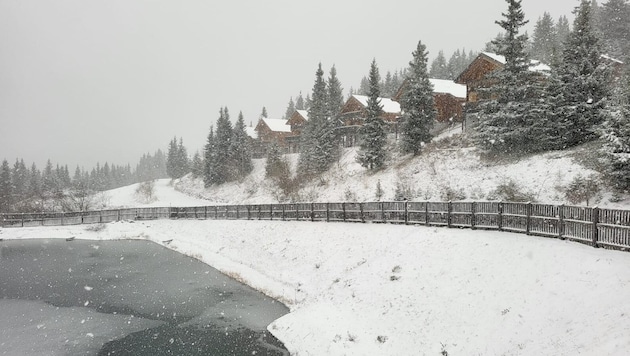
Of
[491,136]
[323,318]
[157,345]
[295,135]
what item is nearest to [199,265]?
[157,345]

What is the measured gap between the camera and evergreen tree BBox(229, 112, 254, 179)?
67469 mm

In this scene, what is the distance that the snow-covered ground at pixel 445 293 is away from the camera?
9.78 meters

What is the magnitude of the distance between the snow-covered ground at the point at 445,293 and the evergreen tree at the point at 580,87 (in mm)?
17162

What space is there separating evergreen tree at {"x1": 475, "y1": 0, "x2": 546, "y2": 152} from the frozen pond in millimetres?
23934

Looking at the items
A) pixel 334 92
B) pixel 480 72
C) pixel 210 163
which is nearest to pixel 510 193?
pixel 480 72

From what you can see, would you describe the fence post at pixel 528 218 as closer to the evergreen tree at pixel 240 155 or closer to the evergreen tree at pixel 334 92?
the evergreen tree at pixel 334 92

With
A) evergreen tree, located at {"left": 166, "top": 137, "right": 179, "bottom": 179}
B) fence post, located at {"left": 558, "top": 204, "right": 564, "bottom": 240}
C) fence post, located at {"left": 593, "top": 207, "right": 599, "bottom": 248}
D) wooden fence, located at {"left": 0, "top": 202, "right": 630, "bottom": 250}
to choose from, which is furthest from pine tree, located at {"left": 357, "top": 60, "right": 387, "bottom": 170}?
evergreen tree, located at {"left": 166, "top": 137, "right": 179, "bottom": 179}

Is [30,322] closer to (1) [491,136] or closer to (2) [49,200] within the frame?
(1) [491,136]

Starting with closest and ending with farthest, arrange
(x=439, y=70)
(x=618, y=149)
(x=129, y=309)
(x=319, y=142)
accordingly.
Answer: (x=129, y=309), (x=618, y=149), (x=319, y=142), (x=439, y=70)

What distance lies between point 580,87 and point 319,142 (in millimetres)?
31111

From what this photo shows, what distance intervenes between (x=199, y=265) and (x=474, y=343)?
20793 mm

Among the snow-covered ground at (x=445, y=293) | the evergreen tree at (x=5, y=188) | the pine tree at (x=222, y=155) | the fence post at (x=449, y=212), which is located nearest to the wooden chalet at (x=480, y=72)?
the fence post at (x=449, y=212)

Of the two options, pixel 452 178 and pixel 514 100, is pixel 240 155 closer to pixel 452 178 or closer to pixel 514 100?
pixel 452 178

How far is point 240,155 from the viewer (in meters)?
68.4
